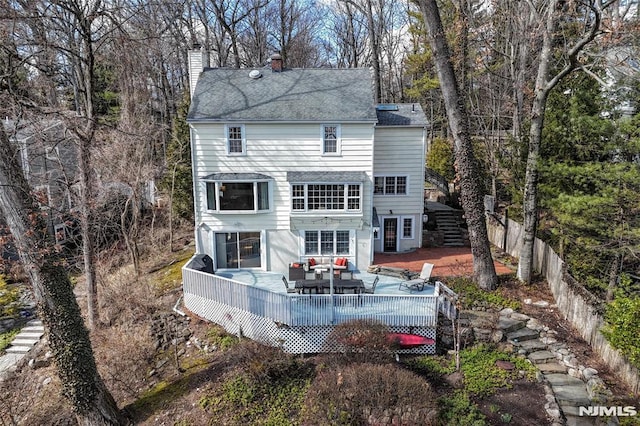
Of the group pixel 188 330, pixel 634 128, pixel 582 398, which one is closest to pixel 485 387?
pixel 582 398

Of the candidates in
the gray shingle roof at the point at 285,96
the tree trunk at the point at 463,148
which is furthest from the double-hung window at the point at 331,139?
the tree trunk at the point at 463,148

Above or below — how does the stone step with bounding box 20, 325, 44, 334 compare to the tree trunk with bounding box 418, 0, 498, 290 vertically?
below

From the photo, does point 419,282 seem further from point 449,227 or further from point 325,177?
point 449,227

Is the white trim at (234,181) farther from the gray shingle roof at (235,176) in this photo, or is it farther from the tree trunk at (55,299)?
the tree trunk at (55,299)

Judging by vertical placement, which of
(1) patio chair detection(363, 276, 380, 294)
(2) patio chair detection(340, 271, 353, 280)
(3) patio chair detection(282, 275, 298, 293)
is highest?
(2) patio chair detection(340, 271, 353, 280)

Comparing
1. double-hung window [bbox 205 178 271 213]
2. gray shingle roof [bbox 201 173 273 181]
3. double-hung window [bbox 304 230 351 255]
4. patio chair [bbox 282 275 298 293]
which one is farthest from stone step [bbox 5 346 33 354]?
double-hung window [bbox 304 230 351 255]

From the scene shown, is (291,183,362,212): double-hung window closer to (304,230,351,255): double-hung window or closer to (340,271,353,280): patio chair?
(304,230,351,255): double-hung window
